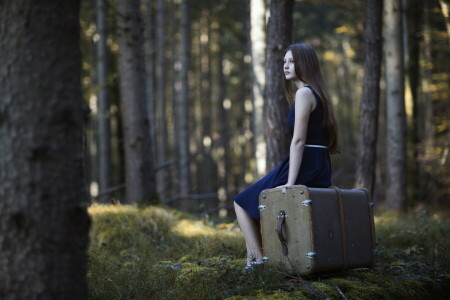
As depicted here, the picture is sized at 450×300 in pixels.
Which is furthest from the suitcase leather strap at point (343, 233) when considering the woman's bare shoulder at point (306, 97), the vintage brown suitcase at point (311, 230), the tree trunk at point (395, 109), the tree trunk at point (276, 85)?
the tree trunk at point (395, 109)

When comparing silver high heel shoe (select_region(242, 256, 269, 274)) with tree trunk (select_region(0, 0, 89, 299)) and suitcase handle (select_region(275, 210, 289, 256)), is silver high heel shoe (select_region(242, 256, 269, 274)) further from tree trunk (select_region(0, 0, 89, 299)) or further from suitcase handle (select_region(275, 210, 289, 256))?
tree trunk (select_region(0, 0, 89, 299))

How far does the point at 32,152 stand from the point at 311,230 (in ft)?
7.92

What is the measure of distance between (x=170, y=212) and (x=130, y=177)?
3.90 feet

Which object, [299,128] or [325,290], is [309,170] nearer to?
[299,128]

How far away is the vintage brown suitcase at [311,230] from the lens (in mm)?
4598

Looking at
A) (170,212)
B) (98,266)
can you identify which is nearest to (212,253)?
(98,266)

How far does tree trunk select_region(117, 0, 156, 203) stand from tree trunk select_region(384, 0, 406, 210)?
5.34 metres

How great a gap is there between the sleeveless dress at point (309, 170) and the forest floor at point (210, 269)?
0.59 m

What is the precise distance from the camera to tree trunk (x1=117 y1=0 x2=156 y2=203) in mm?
9453

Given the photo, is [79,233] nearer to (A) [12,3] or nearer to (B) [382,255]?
(A) [12,3]

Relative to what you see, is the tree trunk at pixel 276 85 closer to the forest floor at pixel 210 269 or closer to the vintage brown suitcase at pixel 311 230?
the forest floor at pixel 210 269

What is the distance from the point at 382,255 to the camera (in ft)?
21.2

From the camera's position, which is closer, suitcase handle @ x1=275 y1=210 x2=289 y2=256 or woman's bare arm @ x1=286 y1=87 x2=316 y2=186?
suitcase handle @ x1=275 y1=210 x2=289 y2=256

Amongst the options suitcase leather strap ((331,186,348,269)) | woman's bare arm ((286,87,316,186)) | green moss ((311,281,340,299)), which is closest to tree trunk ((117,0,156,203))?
woman's bare arm ((286,87,316,186))
